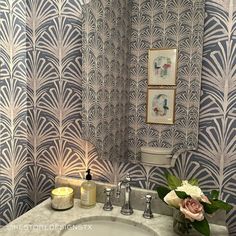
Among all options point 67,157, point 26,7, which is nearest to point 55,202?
point 67,157

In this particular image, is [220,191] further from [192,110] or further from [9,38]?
[9,38]

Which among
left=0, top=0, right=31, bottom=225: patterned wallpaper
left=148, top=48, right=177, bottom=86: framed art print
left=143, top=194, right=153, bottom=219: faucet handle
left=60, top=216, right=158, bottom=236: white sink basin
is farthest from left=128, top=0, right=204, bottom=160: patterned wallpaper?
left=0, top=0, right=31, bottom=225: patterned wallpaper

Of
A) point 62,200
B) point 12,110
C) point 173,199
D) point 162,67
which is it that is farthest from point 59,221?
point 162,67

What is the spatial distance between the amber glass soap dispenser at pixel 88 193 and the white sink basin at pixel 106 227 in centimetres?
9

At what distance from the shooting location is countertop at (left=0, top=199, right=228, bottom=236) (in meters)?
1.05

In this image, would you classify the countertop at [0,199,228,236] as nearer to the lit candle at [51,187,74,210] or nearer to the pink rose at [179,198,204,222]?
the lit candle at [51,187,74,210]

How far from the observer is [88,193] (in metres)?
1.25

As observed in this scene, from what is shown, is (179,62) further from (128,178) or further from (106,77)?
(128,178)

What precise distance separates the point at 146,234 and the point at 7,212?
703 millimetres

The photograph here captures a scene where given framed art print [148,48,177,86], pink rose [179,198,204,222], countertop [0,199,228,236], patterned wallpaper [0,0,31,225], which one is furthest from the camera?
patterned wallpaper [0,0,31,225]

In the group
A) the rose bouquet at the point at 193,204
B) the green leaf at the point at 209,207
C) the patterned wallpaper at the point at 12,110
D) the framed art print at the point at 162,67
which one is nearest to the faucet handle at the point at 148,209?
the rose bouquet at the point at 193,204

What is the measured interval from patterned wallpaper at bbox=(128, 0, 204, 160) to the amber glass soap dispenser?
0.78ft

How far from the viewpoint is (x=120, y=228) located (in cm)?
117

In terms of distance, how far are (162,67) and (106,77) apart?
0.27m
